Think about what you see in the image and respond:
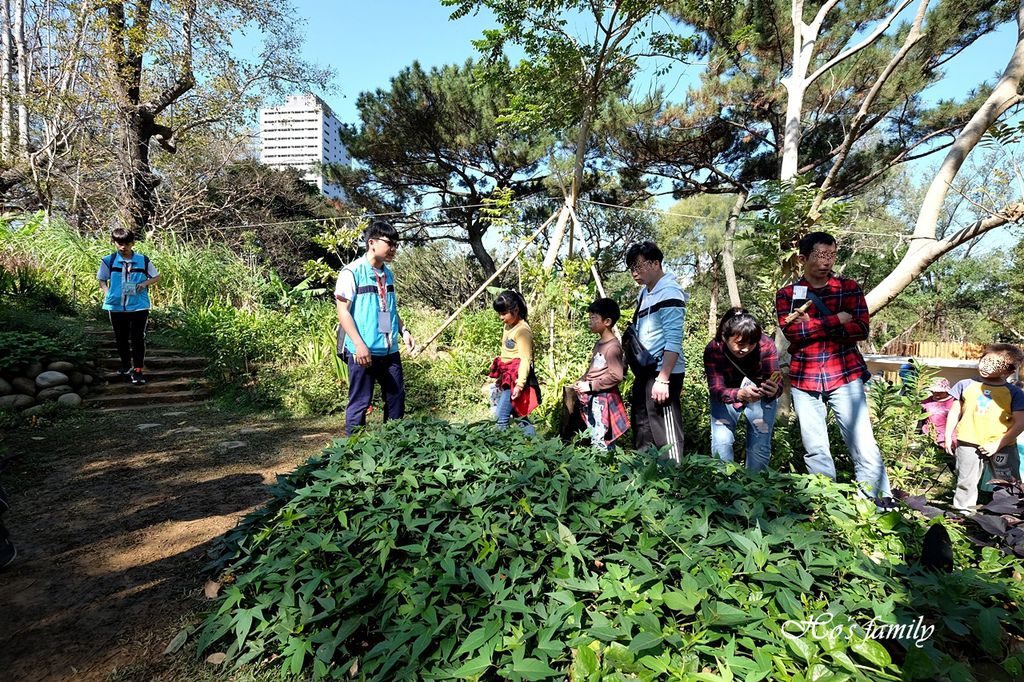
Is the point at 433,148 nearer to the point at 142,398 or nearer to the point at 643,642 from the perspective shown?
the point at 142,398

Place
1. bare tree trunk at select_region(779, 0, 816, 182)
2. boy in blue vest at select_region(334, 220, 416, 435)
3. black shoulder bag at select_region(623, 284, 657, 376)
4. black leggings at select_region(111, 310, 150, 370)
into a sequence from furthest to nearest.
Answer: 1. black leggings at select_region(111, 310, 150, 370)
2. bare tree trunk at select_region(779, 0, 816, 182)
3. boy in blue vest at select_region(334, 220, 416, 435)
4. black shoulder bag at select_region(623, 284, 657, 376)

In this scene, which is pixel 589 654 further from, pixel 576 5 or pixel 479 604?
pixel 576 5

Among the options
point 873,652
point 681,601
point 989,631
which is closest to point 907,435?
point 989,631

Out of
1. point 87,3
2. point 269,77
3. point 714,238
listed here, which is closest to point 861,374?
point 87,3

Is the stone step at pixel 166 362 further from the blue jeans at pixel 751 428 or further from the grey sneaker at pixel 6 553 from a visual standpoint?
the blue jeans at pixel 751 428

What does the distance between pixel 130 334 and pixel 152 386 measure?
2.10 ft

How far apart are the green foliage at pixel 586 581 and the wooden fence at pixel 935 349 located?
1138 centimetres

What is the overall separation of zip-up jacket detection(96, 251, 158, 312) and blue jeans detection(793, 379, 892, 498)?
246 inches

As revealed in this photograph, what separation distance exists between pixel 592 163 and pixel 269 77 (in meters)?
9.00

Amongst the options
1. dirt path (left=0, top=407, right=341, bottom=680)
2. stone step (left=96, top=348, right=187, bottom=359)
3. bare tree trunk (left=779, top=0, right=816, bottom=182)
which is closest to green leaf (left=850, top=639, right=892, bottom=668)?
dirt path (left=0, top=407, right=341, bottom=680)

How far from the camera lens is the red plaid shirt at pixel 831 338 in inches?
102

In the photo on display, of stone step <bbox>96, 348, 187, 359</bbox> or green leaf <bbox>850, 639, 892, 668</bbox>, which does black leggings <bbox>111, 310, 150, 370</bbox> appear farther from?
green leaf <bbox>850, 639, 892, 668</bbox>

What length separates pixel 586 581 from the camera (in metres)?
1.40

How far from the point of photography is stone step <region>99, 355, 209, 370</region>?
19.1ft
